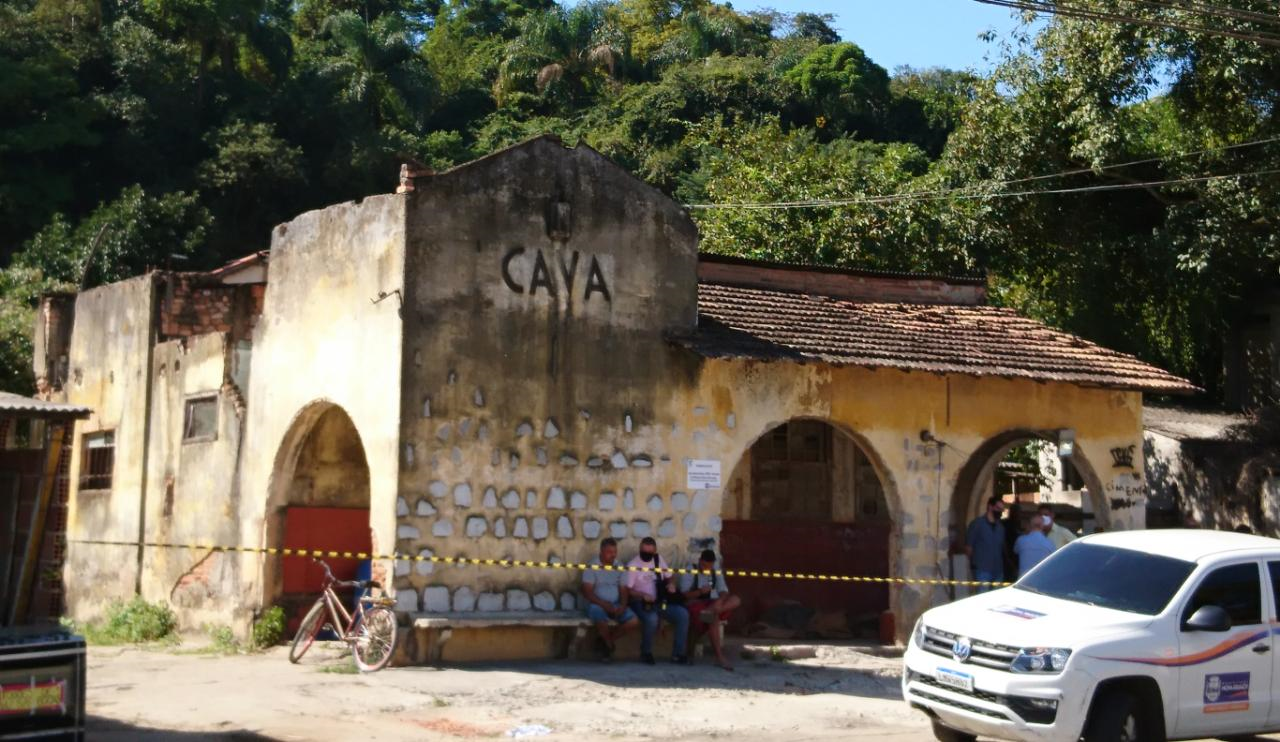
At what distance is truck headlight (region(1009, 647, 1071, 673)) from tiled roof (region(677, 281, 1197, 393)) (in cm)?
691

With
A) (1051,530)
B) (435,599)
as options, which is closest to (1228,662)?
(1051,530)

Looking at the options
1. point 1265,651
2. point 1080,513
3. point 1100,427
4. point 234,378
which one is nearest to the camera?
point 1265,651

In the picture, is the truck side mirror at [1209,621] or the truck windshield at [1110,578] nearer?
the truck side mirror at [1209,621]

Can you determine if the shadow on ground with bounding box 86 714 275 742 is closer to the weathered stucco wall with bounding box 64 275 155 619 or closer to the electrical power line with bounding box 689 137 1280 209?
the weathered stucco wall with bounding box 64 275 155 619

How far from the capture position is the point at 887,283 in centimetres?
2152

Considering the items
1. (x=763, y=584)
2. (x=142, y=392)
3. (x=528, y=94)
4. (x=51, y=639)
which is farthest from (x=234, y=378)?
(x=528, y=94)

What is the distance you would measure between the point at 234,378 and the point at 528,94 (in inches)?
1877

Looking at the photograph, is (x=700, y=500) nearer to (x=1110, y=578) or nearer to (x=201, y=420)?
(x=1110, y=578)

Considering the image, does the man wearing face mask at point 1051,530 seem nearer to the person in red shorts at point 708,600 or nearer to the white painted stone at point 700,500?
the person in red shorts at point 708,600

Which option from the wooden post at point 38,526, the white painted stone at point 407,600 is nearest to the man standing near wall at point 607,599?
the white painted stone at point 407,600

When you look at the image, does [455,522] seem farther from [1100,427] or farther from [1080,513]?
[1080,513]

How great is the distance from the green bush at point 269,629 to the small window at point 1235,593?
34.1 ft

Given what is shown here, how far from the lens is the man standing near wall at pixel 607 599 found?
16266 mm

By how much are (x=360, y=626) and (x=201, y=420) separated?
537 centimetres
